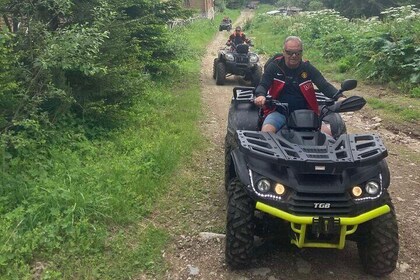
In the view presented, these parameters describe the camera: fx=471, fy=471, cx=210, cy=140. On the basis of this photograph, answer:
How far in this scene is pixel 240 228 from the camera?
3732 millimetres

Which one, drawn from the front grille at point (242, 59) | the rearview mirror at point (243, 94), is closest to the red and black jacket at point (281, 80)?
the rearview mirror at point (243, 94)

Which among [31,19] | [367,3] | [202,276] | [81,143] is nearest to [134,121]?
[81,143]

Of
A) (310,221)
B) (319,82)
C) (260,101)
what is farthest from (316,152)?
(319,82)

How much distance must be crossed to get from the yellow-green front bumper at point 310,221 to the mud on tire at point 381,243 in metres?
0.17

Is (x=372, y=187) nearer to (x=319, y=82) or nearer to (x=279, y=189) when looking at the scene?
(x=279, y=189)

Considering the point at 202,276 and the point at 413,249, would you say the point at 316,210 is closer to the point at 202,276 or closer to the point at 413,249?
the point at 202,276

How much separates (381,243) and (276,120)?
1.51 meters

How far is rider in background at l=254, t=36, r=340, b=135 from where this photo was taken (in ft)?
16.0

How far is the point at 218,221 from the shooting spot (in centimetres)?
496

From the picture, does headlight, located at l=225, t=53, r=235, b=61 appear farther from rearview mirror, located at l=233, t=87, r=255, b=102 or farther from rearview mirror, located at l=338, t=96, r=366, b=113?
rearview mirror, located at l=338, t=96, r=366, b=113

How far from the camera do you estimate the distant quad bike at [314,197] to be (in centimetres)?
348

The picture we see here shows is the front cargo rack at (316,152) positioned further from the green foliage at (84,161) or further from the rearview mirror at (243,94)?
the rearview mirror at (243,94)

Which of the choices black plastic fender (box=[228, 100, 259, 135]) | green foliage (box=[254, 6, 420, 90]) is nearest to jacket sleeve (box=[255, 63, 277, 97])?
black plastic fender (box=[228, 100, 259, 135])

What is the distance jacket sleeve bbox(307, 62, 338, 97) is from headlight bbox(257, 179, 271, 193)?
72.8 inches
